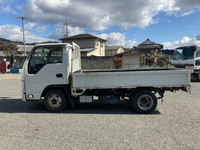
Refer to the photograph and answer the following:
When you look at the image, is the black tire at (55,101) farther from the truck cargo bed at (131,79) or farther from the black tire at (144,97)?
the black tire at (144,97)

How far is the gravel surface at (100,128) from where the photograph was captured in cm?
366

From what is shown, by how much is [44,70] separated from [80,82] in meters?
1.32

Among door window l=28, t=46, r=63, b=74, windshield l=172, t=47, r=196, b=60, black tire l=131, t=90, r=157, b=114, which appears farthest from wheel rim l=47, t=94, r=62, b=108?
windshield l=172, t=47, r=196, b=60

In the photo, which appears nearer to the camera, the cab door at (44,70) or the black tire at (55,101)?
the cab door at (44,70)

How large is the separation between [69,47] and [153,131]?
3803 millimetres

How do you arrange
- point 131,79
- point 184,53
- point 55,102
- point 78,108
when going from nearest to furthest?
point 131,79 < point 55,102 < point 78,108 < point 184,53

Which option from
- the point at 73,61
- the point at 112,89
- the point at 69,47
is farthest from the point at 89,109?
the point at 69,47

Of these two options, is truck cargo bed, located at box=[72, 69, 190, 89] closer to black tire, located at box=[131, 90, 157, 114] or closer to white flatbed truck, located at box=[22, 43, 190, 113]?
white flatbed truck, located at box=[22, 43, 190, 113]

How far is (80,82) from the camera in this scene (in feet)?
18.9

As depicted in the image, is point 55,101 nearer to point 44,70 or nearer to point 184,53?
point 44,70

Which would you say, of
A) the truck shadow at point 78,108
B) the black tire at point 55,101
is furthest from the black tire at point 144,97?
the black tire at point 55,101

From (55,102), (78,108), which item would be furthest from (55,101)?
(78,108)

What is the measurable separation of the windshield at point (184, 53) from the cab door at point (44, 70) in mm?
11434

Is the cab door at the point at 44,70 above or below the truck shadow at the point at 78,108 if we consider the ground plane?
above
